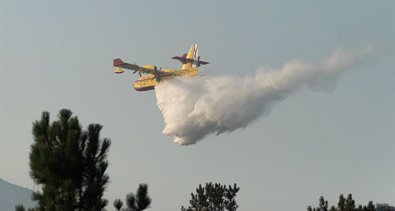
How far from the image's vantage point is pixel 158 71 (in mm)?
95250

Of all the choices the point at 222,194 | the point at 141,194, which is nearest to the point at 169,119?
the point at 222,194

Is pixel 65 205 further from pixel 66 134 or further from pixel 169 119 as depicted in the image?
pixel 169 119

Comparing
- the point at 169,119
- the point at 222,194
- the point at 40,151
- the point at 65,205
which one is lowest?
the point at 65,205

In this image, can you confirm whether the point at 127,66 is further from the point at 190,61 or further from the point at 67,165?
the point at 67,165

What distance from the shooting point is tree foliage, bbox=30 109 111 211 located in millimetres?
27719

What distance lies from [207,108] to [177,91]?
7.01 metres

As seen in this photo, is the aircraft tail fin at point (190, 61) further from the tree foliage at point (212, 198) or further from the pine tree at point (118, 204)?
the pine tree at point (118, 204)

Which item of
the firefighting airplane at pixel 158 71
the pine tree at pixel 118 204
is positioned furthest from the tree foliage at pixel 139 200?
Answer: the firefighting airplane at pixel 158 71

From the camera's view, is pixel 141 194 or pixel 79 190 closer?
pixel 79 190

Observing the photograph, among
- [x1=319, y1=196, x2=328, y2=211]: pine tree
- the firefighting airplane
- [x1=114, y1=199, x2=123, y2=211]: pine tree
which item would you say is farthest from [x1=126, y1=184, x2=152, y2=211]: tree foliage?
the firefighting airplane

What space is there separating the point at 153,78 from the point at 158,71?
149cm

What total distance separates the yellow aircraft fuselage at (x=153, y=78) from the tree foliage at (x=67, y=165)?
61662 millimetres

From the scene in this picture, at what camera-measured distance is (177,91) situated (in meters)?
89.4

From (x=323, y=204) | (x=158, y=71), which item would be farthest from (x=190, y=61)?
(x=323, y=204)
